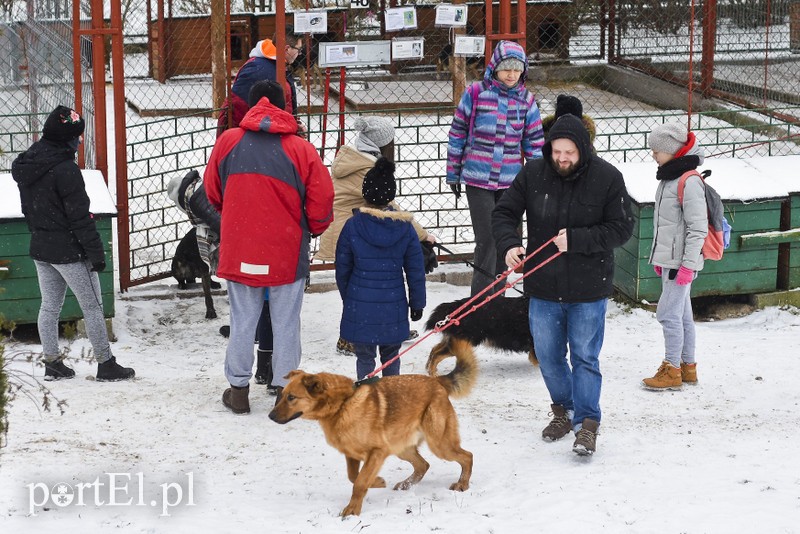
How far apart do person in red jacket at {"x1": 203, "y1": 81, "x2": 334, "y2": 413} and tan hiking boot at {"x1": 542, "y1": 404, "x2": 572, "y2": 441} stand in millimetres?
1386

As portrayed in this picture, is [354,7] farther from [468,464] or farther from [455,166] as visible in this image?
[468,464]

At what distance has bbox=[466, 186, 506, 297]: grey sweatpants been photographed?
23.7ft

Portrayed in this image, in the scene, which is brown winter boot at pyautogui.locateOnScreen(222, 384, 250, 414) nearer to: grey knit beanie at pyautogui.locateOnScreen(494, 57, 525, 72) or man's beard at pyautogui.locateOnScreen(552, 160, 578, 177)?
man's beard at pyautogui.locateOnScreen(552, 160, 578, 177)

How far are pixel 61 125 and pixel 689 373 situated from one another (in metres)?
3.79

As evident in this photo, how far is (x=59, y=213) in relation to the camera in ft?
19.5

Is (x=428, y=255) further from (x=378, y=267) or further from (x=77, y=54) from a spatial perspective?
(x=77, y=54)

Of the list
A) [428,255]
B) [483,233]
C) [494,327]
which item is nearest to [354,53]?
[483,233]

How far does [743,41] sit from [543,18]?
289cm

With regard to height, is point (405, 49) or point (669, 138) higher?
point (405, 49)

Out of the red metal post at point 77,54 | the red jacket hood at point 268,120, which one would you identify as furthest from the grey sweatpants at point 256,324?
the red metal post at point 77,54

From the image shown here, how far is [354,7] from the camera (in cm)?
1367

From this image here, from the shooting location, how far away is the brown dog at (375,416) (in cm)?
445

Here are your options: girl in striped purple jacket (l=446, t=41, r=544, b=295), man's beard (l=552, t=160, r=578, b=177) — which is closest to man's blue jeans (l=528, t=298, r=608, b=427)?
man's beard (l=552, t=160, r=578, b=177)

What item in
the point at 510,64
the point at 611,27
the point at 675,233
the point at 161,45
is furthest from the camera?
the point at 611,27
